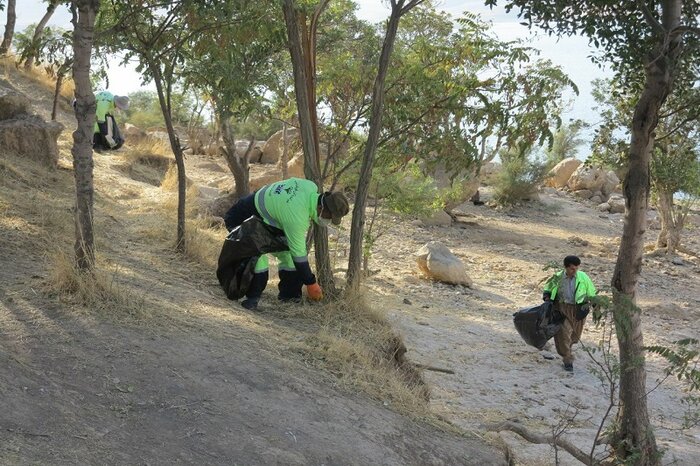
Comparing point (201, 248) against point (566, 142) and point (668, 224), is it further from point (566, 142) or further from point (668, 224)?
point (566, 142)

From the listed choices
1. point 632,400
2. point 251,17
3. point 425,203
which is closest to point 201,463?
point 632,400

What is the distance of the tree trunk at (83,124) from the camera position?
232 inches

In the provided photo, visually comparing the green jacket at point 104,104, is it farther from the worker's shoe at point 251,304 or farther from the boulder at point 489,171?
the boulder at point 489,171

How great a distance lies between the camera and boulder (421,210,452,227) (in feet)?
64.7

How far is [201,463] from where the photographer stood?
4.36 metres

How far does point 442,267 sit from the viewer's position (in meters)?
14.1

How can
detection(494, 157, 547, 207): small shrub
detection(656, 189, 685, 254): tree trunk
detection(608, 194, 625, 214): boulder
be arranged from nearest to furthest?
detection(656, 189, 685, 254): tree trunk, detection(494, 157, 547, 207): small shrub, detection(608, 194, 625, 214): boulder

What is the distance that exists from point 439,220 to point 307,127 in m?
12.4

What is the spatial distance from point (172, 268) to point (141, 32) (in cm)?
236

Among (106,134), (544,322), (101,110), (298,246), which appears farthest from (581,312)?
(106,134)

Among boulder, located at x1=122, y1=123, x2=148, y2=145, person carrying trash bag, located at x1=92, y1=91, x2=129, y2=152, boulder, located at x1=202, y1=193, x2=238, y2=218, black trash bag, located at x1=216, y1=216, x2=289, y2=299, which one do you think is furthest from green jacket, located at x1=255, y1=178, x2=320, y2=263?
boulder, located at x1=122, y1=123, x2=148, y2=145

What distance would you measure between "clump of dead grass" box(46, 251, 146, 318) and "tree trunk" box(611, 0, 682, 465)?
11.5 ft

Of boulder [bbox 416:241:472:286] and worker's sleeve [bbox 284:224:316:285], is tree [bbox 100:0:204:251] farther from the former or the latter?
boulder [bbox 416:241:472:286]

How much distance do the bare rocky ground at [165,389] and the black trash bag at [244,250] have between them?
0.61 ft
